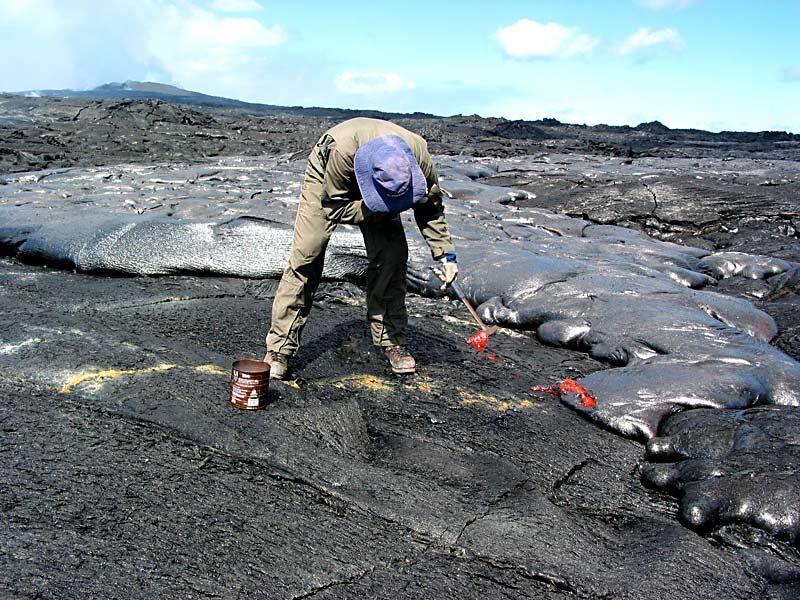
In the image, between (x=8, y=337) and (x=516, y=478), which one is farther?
(x=8, y=337)

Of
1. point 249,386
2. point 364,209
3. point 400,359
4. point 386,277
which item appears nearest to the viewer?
point 249,386

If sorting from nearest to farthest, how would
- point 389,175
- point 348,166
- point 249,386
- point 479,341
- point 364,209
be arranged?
point 249,386
point 389,175
point 348,166
point 364,209
point 479,341

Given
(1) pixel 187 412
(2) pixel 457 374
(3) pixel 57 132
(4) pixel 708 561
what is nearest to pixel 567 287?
(2) pixel 457 374

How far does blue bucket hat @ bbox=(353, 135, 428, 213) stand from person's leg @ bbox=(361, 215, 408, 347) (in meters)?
0.38

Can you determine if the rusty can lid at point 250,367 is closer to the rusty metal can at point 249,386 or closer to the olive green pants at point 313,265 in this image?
the rusty metal can at point 249,386

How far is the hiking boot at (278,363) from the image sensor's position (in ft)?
11.9

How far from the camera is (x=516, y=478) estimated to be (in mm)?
3039

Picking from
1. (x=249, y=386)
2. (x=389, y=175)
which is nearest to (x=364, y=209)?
(x=389, y=175)

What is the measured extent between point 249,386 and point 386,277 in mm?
1232

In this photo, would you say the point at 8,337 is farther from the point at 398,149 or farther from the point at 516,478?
the point at 516,478

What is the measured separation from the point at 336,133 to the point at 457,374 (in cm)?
166

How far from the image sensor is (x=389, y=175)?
126 inches

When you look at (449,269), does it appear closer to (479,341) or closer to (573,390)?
(573,390)

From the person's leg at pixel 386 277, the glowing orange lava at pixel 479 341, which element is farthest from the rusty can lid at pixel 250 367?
the glowing orange lava at pixel 479 341
